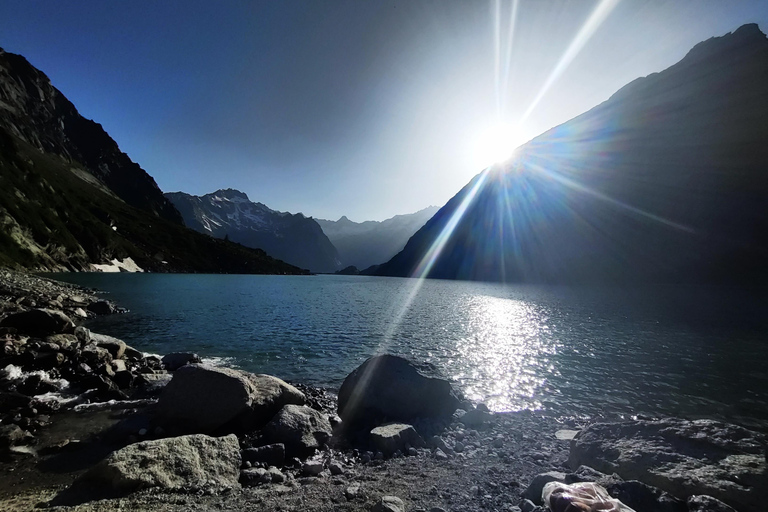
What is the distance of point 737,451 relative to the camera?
9.65m

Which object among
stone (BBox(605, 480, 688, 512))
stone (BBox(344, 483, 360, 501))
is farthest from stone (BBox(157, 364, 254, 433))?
stone (BBox(605, 480, 688, 512))

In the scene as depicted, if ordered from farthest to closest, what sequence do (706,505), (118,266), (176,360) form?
(118,266) < (176,360) < (706,505)

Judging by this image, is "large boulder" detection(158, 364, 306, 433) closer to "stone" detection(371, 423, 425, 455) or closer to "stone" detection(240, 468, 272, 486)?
"stone" detection(240, 468, 272, 486)

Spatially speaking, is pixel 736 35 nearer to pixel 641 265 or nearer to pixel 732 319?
pixel 641 265

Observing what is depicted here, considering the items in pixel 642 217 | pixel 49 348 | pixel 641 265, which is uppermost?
pixel 642 217

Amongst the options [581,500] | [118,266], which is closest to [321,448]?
[581,500]

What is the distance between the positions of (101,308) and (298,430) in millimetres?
44052

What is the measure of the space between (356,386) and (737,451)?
13536mm

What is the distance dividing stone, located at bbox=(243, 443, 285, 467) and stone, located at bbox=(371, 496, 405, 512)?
14.7 feet

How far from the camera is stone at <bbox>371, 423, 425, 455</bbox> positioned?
41.2ft

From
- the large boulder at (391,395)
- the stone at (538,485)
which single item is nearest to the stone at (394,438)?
the large boulder at (391,395)

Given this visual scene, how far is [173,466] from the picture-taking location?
898 cm

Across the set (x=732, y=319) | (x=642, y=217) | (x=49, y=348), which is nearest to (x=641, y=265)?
(x=642, y=217)

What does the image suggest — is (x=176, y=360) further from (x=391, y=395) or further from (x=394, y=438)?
(x=394, y=438)
